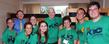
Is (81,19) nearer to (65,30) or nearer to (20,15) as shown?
(65,30)

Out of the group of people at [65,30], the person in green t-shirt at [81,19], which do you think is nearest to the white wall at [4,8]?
the group of people at [65,30]

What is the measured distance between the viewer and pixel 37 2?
27.1ft

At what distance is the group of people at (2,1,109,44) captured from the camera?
10.0ft

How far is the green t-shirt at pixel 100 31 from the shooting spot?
9.94 feet

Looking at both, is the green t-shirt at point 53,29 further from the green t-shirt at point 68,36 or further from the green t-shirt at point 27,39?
the green t-shirt at point 27,39

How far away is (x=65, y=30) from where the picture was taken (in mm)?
4453

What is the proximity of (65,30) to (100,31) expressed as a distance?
1.45 metres

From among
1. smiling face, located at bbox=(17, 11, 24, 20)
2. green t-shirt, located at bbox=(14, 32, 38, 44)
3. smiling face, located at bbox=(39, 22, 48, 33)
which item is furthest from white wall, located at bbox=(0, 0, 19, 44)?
smiling face, located at bbox=(39, 22, 48, 33)

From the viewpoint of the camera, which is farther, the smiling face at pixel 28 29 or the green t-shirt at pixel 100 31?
the smiling face at pixel 28 29

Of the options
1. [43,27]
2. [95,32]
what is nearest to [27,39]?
[43,27]

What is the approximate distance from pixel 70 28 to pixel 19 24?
54.8 inches

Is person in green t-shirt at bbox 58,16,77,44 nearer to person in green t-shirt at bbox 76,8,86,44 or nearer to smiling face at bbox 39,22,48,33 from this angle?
person in green t-shirt at bbox 76,8,86,44

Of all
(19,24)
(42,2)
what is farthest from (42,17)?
(42,2)

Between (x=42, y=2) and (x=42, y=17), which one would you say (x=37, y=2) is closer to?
(x=42, y=2)
